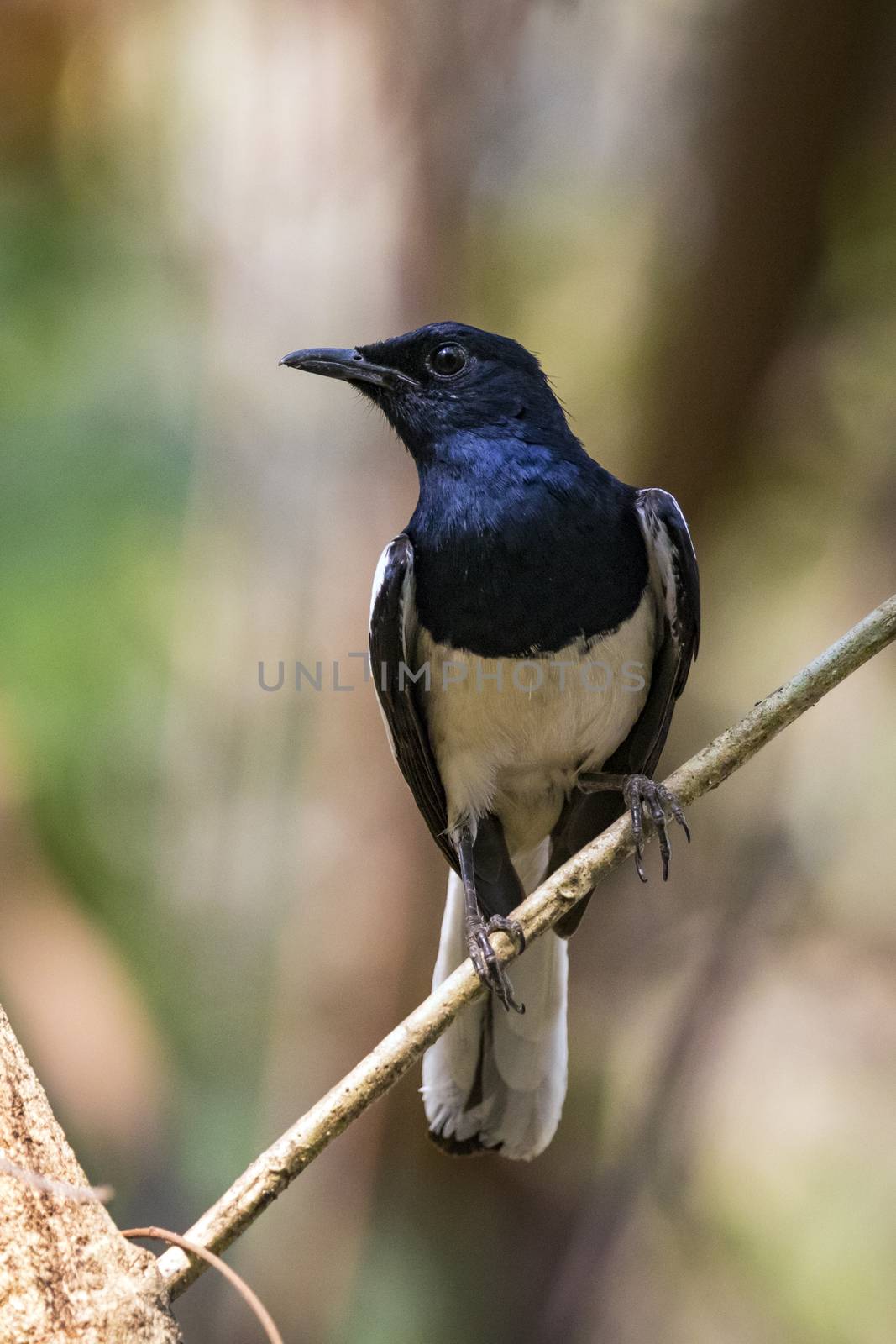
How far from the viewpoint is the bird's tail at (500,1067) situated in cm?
249

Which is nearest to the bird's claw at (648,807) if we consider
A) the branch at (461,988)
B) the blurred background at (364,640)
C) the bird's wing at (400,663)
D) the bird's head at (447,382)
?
the branch at (461,988)

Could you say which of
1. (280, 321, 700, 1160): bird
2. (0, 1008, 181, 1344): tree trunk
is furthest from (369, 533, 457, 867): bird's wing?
(0, 1008, 181, 1344): tree trunk

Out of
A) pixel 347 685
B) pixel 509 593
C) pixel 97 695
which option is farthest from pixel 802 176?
pixel 97 695

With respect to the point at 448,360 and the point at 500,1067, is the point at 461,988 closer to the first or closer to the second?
the point at 500,1067

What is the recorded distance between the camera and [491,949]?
2.00 meters

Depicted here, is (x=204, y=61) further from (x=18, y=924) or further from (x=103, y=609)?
(x=18, y=924)

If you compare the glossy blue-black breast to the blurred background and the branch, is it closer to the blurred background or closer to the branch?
the branch

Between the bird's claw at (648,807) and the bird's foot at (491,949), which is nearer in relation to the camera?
the bird's foot at (491,949)

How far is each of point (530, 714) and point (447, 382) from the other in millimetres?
736

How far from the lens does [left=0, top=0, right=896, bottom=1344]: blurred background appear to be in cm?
323

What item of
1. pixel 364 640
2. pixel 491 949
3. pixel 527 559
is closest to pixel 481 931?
pixel 491 949

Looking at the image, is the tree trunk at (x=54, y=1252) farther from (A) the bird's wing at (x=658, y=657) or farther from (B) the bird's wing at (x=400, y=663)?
(A) the bird's wing at (x=658, y=657)

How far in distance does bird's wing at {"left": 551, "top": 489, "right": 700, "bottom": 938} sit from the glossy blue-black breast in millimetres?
46

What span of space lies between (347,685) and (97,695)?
75 cm
